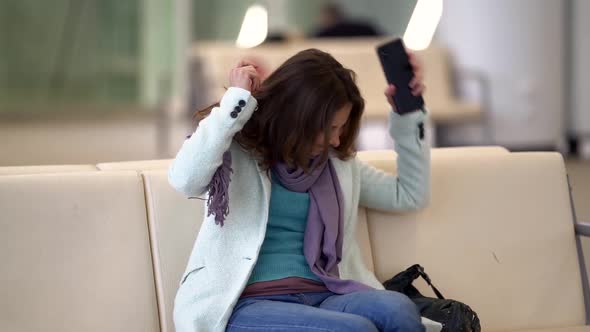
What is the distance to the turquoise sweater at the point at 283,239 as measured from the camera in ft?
7.07

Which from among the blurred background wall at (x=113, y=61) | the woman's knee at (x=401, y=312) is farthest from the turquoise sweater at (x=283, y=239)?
the blurred background wall at (x=113, y=61)

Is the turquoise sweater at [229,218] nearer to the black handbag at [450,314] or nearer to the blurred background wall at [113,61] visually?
the black handbag at [450,314]

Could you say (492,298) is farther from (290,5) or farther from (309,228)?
(290,5)

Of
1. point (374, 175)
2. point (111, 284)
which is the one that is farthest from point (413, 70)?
point (111, 284)

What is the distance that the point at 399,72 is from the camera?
2428mm

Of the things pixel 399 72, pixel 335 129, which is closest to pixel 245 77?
pixel 335 129

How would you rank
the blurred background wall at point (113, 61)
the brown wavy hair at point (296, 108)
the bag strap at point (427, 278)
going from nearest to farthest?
the brown wavy hair at point (296, 108) → the bag strap at point (427, 278) → the blurred background wall at point (113, 61)

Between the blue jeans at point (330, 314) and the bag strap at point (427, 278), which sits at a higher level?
the blue jeans at point (330, 314)

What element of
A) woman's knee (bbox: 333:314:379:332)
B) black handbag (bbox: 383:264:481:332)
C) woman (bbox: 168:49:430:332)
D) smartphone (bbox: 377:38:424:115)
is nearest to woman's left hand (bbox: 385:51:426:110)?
smartphone (bbox: 377:38:424:115)

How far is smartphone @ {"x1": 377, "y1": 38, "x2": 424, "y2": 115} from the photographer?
95.3 inches

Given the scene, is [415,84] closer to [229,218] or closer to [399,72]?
[399,72]

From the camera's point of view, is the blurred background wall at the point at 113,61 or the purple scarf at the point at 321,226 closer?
the purple scarf at the point at 321,226

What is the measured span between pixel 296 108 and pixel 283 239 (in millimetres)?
314

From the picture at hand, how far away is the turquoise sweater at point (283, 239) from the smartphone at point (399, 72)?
392mm
